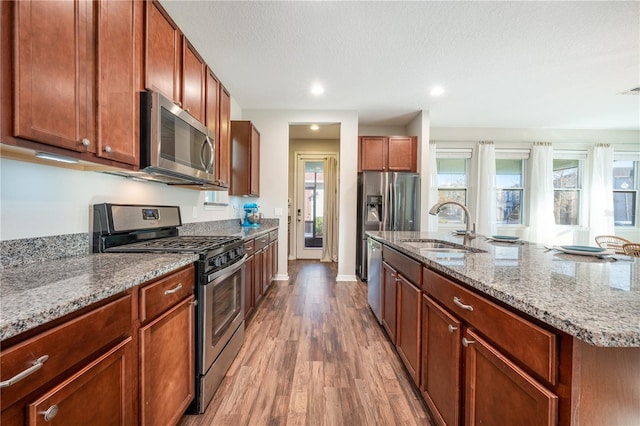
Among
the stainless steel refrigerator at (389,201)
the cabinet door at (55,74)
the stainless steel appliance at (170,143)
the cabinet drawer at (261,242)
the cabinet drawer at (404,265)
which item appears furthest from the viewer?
the stainless steel refrigerator at (389,201)

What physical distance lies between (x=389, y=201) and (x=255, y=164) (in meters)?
2.06

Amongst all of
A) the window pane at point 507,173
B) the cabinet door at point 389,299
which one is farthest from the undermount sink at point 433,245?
the window pane at point 507,173

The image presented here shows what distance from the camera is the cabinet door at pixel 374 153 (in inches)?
168

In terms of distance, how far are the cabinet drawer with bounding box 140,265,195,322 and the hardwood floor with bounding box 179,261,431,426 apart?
0.72 m

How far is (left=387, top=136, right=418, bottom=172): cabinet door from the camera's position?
4.28 meters

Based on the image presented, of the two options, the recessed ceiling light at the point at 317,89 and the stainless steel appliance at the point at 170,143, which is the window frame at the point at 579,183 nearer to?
the recessed ceiling light at the point at 317,89

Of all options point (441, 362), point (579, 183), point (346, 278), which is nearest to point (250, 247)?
point (441, 362)

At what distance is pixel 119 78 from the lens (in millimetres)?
1208

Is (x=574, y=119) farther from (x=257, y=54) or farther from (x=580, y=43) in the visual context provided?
(x=257, y=54)

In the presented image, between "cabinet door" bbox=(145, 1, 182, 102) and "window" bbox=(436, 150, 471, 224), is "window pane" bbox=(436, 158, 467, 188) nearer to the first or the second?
"window" bbox=(436, 150, 471, 224)

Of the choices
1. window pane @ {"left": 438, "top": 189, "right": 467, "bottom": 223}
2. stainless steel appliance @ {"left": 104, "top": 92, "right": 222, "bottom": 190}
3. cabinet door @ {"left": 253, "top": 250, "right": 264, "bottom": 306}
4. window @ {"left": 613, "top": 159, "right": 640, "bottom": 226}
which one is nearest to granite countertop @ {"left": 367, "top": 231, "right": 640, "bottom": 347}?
stainless steel appliance @ {"left": 104, "top": 92, "right": 222, "bottom": 190}

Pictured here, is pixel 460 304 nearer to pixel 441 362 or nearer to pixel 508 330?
pixel 508 330

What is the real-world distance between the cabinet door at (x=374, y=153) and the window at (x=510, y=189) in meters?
2.61

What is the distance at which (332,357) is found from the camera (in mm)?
1965
